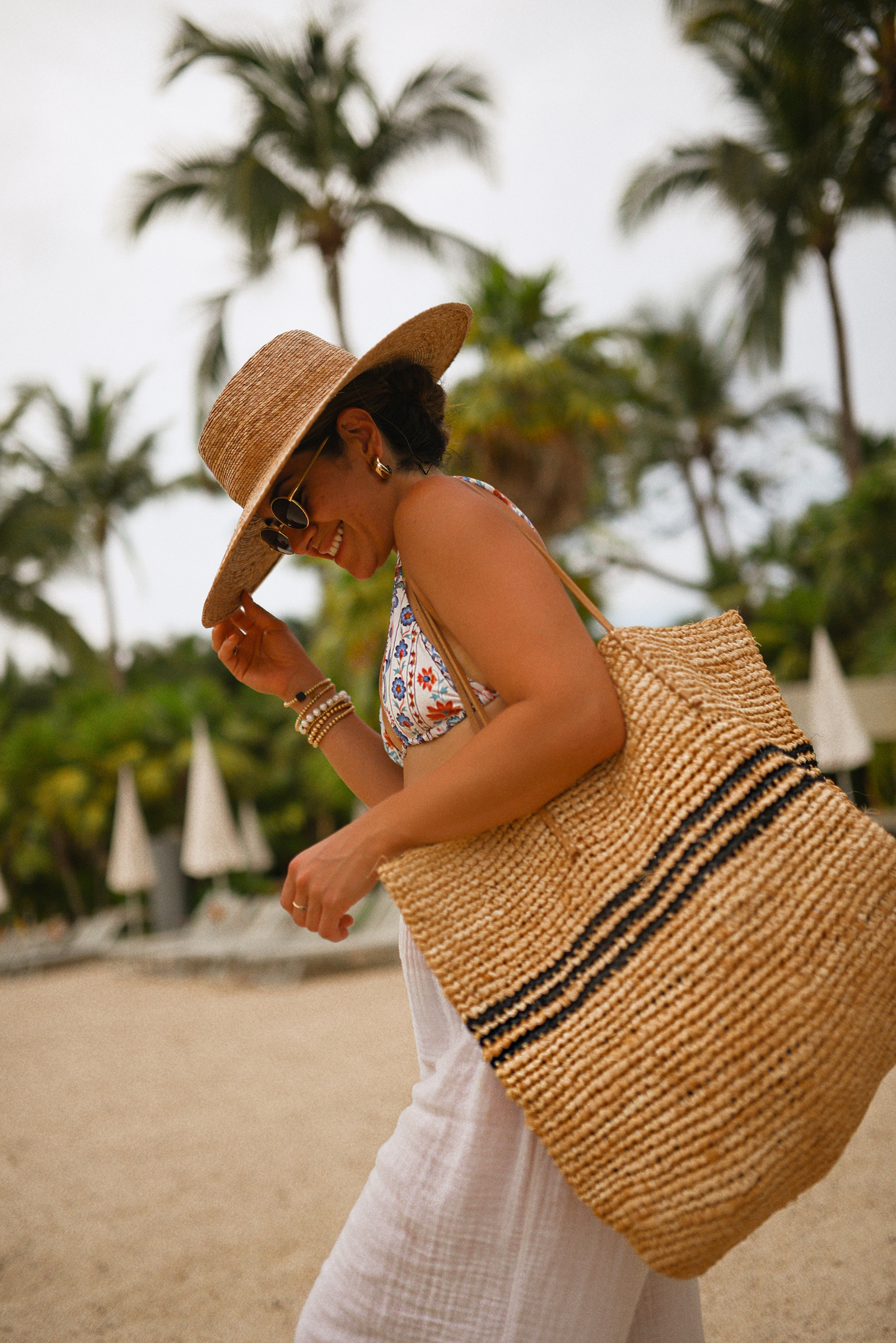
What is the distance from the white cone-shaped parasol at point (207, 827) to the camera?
523 inches

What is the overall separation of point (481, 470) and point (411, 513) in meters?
12.8

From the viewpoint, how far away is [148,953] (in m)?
13.1

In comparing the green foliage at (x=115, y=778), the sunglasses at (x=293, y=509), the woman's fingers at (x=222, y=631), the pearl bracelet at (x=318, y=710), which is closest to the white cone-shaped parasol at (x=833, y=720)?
the green foliage at (x=115, y=778)

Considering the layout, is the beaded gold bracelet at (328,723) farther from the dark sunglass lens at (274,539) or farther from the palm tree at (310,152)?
the palm tree at (310,152)

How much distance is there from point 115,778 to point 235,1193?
14.5 metres

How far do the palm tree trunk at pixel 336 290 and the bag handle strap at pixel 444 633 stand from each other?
47.5ft

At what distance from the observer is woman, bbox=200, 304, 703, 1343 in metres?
A: 1.13

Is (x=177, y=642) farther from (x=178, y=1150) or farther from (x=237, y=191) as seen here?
(x=178, y=1150)

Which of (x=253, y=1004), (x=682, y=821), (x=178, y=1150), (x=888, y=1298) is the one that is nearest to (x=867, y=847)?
(x=682, y=821)

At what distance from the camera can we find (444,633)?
49.5 inches

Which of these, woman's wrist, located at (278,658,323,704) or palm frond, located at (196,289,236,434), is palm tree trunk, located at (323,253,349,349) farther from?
woman's wrist, located at (278,658,323,704)

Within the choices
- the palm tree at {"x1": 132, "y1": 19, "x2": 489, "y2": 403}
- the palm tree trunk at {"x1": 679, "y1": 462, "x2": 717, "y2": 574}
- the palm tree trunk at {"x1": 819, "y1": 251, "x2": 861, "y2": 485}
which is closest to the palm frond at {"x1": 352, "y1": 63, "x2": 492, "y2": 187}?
the palm tree at {"x1": 132, "y1": 19, "x2": 489, "y2": 403}

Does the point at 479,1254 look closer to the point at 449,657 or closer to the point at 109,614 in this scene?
the point at 449,657

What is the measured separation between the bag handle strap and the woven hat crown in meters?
0.28
